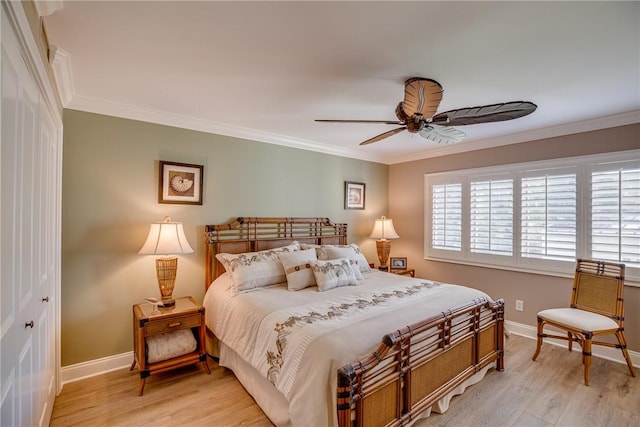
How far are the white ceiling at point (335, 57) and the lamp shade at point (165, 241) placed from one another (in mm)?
1121

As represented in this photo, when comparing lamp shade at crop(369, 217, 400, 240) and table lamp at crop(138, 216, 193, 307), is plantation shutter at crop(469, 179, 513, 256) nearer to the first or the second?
lamp shade at crop(369, 217, 400, 240)

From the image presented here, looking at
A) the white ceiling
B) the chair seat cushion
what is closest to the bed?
the chair seat cushion

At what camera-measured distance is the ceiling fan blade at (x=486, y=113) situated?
2.01 meters

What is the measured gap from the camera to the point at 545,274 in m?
3.55

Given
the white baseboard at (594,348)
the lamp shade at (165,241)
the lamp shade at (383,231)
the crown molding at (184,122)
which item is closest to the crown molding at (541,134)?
the lamp shade at (383,231)

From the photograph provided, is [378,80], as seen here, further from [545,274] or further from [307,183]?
[545,274]

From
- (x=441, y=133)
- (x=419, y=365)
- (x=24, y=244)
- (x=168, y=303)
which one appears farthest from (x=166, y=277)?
(x=441, y=133)

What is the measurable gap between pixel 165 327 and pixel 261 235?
1472 millimetres

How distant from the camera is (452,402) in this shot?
2383 millimetres

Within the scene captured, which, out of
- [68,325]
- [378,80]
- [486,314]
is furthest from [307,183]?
[68,325]

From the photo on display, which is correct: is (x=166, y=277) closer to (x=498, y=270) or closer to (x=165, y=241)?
(x=165, y=241)

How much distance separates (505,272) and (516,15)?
3242mm

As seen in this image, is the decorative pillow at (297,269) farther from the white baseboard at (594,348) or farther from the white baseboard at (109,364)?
the white baseboard at (594,348)

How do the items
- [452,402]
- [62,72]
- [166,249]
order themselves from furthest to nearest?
[166,249] → [452,402] → [62,72]
